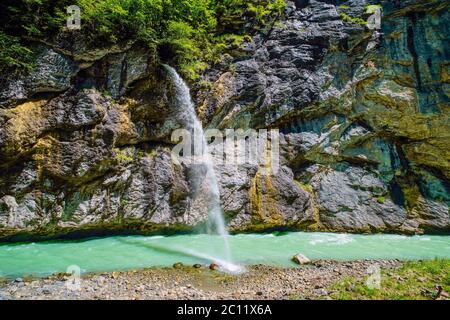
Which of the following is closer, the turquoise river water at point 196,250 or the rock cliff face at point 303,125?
the turquoise river water at point 196,250

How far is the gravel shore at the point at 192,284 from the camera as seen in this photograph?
602cm

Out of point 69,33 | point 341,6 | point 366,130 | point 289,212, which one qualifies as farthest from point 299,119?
point 69,33

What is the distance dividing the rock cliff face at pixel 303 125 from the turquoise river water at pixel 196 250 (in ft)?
2.38

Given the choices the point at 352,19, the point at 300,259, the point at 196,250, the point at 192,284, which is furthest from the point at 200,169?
the point at 352,19

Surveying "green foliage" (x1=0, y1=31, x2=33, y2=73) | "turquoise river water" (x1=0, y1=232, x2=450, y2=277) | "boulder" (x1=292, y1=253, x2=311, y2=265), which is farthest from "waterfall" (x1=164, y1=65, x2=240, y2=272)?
"green foliage" (x1=0, y1=31, x2=33, y2=73)

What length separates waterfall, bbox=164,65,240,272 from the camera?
11.5m

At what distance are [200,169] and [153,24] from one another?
5.86 m

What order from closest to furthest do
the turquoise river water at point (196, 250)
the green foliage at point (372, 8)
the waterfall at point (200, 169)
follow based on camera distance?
the turquoise river water at point (196, 250) < the waterfall at point (200, 169) < the green foliage at point (372, 8)

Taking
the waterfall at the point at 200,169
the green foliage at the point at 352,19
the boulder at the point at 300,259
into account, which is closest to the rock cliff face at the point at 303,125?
the green foliage at the point at 352,19

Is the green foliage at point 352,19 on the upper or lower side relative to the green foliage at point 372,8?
lower

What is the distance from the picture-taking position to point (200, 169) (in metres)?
11.7

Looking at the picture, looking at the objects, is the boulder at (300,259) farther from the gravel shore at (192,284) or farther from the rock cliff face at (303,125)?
the rock cliff face at (303,125)

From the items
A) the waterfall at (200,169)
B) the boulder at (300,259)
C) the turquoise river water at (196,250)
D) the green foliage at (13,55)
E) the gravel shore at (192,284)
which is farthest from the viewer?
the waterfall at (200,169)

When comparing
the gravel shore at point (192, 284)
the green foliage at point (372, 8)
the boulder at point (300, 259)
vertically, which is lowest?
the gravel shore at point (192, 284)
